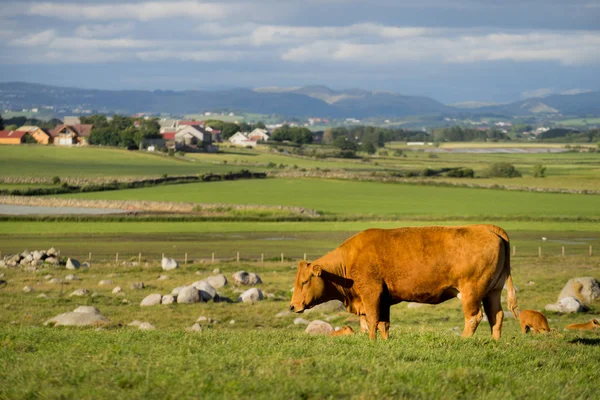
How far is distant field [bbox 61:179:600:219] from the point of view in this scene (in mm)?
86500

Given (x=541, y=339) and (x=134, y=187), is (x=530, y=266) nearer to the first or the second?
(x=541, y=339)

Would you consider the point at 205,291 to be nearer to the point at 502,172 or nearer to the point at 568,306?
the point at 568,306

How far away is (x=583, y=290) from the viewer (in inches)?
1382

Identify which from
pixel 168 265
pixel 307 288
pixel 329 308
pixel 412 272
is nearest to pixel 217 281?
pixel 168 265

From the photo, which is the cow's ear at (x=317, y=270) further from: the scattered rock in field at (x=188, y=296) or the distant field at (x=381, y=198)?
the distant field at (x=381, y=198)

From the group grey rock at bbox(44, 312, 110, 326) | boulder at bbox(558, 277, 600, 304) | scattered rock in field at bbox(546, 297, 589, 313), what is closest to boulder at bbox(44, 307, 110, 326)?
grey rock at bbox(44, 312, 110, 326)

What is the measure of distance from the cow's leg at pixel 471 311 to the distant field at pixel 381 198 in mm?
61789

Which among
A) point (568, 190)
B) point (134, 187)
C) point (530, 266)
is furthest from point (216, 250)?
point (568, 190)

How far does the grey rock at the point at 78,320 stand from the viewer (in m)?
26.5

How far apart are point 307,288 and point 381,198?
8425 cm

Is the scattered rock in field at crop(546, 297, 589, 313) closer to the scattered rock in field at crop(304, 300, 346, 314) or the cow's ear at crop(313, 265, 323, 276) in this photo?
the scattered rock in field at crop(304, 300, 346, 314)

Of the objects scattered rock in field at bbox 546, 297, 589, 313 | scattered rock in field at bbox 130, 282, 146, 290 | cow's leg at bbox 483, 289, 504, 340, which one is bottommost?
scattered rock in field at bbox 130, 282, 146, 290

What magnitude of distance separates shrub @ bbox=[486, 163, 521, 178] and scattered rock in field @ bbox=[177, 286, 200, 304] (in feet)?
356

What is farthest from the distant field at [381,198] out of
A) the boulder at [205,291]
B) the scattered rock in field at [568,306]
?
the scattered rock in field at [568,306]
